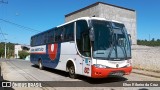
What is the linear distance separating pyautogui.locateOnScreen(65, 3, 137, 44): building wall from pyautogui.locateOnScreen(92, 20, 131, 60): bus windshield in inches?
635

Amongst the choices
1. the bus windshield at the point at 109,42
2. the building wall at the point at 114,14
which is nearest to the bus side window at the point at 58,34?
the bus windshield at the point at 109,42

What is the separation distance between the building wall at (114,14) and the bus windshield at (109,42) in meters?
16.1

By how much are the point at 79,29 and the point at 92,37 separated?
6.07 feet

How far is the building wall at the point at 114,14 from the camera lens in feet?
92.5

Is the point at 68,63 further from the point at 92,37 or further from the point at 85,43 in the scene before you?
the point at 92,37

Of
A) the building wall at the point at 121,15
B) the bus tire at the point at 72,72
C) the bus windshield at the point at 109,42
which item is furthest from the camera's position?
the building wall at the point at 121,15

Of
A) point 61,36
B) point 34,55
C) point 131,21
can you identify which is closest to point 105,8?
point 131,21

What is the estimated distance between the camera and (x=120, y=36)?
11891 millimetres

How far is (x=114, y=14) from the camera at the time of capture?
2962 centimetres

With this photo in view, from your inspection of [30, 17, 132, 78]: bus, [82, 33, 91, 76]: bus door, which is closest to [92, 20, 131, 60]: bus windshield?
[30, 17, 132, 78]: bus

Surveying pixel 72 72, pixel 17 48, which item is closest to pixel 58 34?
pixel 72 72

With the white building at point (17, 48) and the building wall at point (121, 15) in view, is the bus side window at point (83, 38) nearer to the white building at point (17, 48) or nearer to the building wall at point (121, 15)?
the building wall at point (121, 15)

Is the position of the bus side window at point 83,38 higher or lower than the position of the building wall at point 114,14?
lower

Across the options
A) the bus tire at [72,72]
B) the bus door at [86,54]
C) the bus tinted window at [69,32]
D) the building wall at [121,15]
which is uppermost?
the building wall at [121,15]
